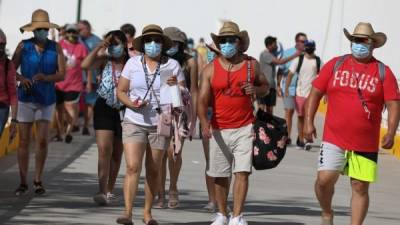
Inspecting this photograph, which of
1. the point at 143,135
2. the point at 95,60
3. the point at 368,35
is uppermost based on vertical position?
the point at 368,35

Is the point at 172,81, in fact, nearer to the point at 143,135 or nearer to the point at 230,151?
the point at 143,135

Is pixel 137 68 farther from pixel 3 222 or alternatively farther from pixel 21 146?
pixel 21 146

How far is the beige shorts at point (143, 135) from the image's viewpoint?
11438mm

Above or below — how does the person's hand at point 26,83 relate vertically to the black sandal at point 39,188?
above

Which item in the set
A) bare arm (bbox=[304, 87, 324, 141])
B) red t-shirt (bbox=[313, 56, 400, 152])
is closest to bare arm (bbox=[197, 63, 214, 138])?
bare arm (bbox=[304, 87, 324, 141])

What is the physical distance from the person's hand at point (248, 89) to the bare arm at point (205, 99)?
281 mm

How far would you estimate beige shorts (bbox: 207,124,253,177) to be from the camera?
37.6 feet

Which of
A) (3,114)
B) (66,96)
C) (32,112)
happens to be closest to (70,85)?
(66,96)

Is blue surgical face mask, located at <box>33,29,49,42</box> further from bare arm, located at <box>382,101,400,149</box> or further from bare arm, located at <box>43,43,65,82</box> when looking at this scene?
bare arm, located at <box>382,101,400,149</box>

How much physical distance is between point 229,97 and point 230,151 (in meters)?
0.45

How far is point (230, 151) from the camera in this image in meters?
11.5

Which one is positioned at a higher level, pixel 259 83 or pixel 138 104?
pixel 259 83

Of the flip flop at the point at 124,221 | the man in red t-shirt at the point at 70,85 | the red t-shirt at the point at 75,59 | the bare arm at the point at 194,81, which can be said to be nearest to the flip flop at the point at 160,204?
the bare arm at the point at 194,81

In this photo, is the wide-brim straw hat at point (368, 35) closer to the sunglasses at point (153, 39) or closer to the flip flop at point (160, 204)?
the sunglasses at point (153, 39)
